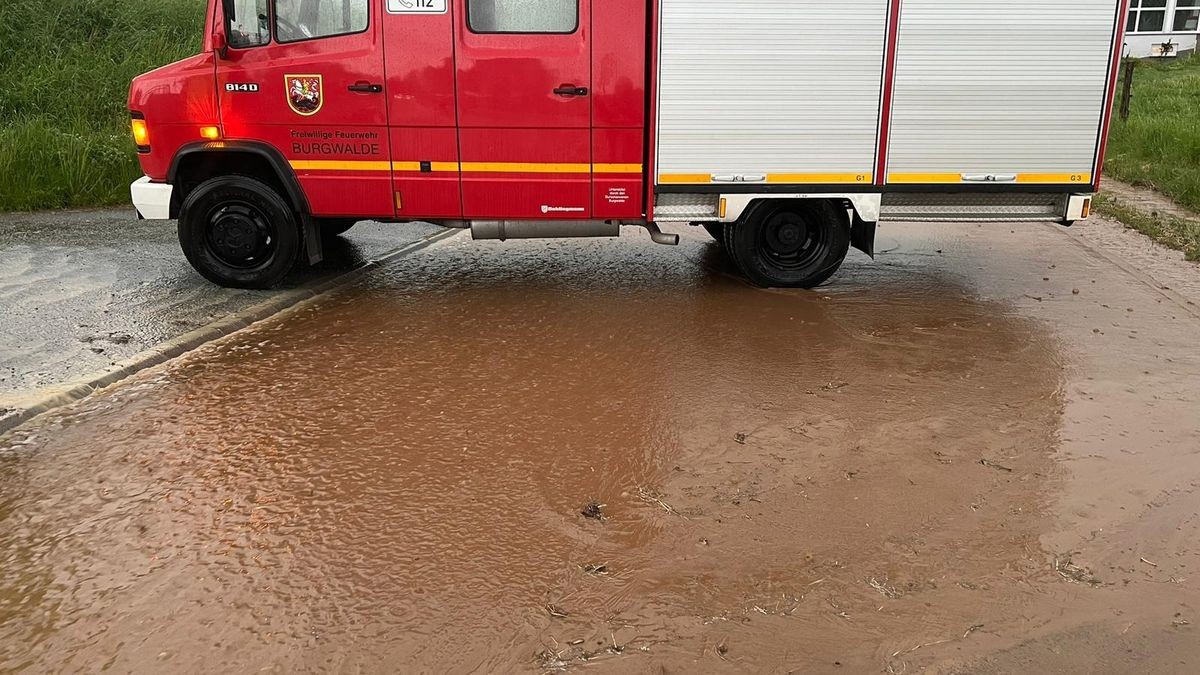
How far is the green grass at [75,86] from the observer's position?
1123cm

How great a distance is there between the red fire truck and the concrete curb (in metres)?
0.40

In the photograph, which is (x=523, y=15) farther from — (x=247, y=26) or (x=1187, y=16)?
(x=1187, y=16)

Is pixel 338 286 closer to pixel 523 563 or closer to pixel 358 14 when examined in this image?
pixel 358 14

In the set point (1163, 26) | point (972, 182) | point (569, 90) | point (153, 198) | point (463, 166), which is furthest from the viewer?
point (1163, 26)

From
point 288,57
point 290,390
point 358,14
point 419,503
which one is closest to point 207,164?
point 288,57

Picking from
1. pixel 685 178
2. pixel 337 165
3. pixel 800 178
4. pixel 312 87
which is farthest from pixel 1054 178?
pixel 312 87

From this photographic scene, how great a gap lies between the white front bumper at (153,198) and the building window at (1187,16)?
37.4 meters

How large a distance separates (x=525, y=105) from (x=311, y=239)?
6.65ft

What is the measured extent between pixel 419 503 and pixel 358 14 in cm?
425

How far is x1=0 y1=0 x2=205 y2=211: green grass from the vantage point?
36.8ft

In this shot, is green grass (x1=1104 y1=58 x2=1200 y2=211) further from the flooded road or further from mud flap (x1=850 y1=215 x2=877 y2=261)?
the flooded road

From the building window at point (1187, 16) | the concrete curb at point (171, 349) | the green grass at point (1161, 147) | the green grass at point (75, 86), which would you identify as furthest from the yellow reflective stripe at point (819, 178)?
the building window at point (1187, 16)

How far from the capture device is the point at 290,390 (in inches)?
225

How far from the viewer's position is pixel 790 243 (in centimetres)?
796
